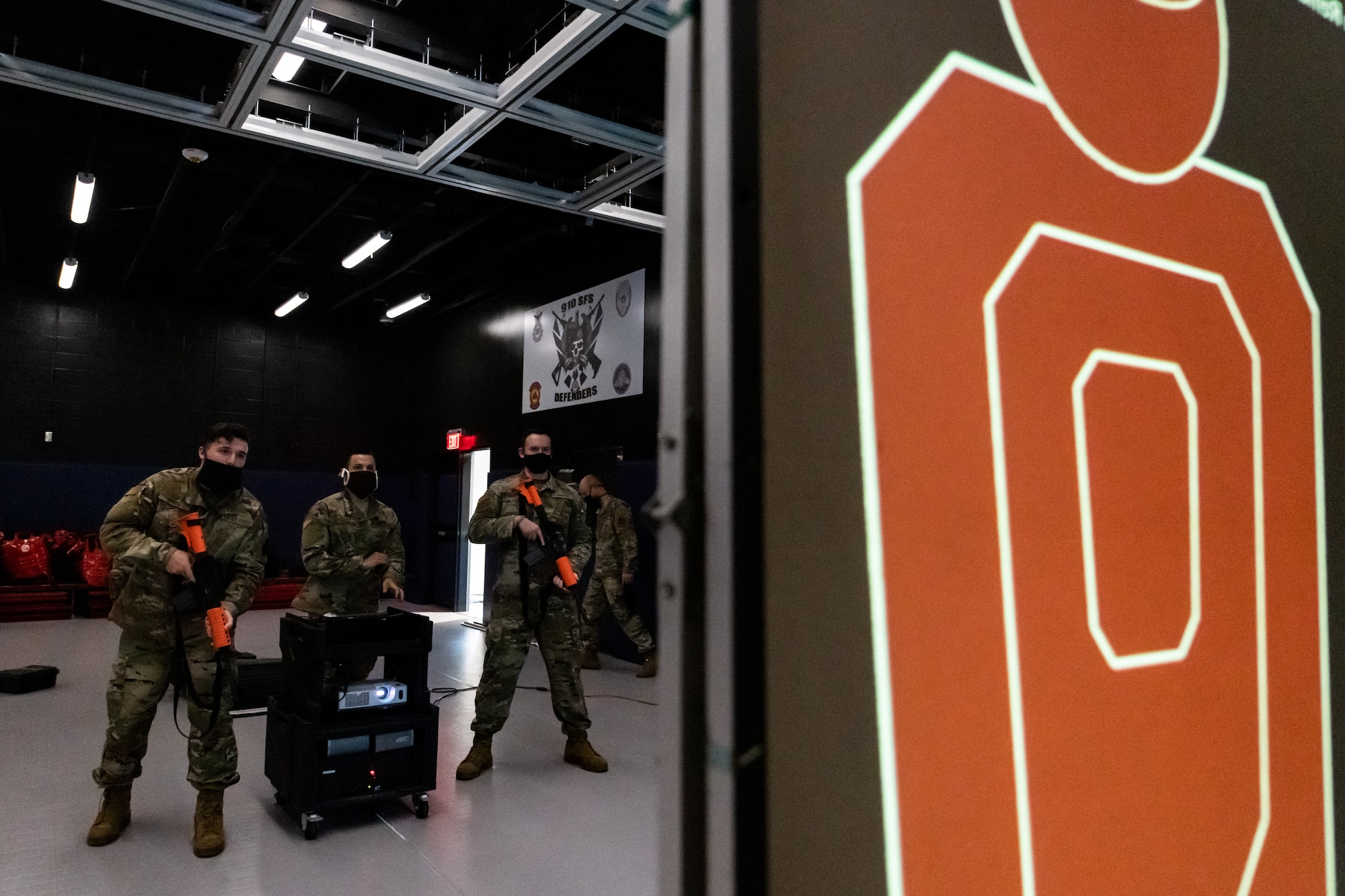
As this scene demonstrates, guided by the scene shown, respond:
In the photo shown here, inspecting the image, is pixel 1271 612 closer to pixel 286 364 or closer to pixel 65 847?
pixel 65 847

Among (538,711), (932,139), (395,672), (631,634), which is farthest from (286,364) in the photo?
(932,139)

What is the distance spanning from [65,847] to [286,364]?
415 inches

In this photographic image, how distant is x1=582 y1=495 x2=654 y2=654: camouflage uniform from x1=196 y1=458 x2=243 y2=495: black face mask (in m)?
4.07

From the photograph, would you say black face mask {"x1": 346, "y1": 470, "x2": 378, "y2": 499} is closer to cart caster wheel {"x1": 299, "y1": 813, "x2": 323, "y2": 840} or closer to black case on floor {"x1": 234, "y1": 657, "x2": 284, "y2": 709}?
black case on floor {"x1": 234, "y1": 657, "x2": 284, "y2": 709}

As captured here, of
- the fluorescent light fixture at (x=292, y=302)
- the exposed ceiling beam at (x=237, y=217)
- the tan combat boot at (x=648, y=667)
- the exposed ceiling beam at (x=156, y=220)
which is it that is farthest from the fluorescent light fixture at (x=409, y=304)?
the tan combat boot at (x=648, y=667)

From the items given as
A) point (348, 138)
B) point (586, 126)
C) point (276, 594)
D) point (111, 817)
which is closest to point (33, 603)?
point (276, 594)

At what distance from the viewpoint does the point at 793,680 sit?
704 mm

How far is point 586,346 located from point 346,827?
5900 millimetres

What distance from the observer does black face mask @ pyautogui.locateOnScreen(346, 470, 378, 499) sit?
198 inches

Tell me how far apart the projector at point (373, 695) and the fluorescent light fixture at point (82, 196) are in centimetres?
551

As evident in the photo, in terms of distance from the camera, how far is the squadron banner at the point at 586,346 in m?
8.03

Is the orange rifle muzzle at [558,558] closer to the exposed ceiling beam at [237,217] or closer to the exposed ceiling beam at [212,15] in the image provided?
the exposed ceiling beam at [212,15]

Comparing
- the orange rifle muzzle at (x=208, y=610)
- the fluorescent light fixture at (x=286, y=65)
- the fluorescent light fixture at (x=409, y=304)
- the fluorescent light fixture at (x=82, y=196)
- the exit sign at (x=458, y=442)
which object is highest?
the fluorescent light fixture at (x=409, y=304)

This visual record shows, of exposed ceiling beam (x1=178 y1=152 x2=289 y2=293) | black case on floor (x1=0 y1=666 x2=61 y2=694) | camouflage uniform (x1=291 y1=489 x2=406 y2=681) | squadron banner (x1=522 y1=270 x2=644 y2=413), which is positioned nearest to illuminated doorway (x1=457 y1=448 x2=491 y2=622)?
squadron banner (x1=522 y1=270 x2=644 y2=413)
